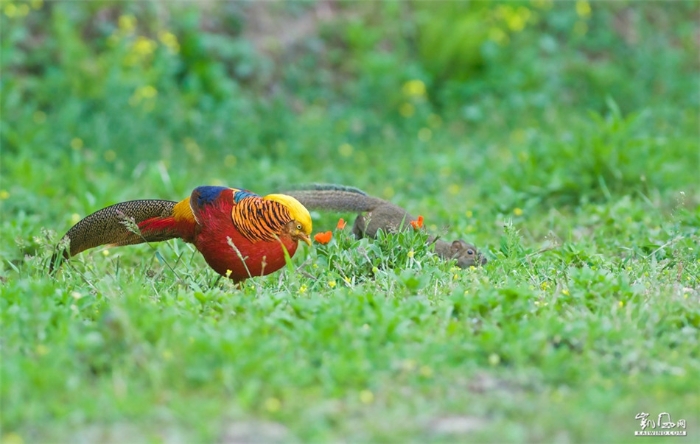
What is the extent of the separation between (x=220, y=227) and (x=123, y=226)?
1.85ft

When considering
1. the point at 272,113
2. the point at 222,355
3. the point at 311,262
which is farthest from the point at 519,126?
the point at 222,355

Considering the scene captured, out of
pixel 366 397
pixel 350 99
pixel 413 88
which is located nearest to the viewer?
pixel 366 397

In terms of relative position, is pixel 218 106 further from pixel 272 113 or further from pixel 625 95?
pixel 625 95

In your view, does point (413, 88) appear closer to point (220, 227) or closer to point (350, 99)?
point (350, 99)

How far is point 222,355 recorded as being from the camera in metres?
3.62

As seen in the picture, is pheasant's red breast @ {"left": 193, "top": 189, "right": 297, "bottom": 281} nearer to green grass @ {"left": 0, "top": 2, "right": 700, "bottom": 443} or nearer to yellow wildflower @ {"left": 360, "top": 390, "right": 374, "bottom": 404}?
green grass @ {"left": 0, "top": 2, "right": 700, "bottom": 443}

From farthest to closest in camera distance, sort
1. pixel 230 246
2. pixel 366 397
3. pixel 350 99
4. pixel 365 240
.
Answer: pixel 350 99 → pixel 365 240 → pixel 230 246 → pixel 366 397

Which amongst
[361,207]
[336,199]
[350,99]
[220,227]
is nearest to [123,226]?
[220,227]

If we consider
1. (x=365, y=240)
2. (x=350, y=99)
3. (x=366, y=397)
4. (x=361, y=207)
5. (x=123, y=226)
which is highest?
(x=350, y=99)

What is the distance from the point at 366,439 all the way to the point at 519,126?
7.36 m

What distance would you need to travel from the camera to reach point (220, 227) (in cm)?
513

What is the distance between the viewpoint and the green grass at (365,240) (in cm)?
348

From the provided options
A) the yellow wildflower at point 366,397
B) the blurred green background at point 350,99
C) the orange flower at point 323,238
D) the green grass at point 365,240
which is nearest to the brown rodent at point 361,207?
the green grass at point 365,240

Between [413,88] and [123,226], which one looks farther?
[413,88]
